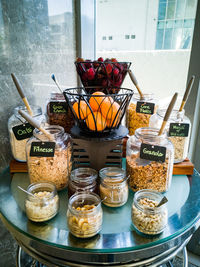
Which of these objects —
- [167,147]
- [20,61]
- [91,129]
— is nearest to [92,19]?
[20,61]

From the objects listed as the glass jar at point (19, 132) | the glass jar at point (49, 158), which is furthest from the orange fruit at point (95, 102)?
the glass jar at point (19, 132)

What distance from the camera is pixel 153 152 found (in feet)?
2.66

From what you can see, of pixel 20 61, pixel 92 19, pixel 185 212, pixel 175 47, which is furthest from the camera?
pixel 92 19

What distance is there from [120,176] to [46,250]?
13.3 inches

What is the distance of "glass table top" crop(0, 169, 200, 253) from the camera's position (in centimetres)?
66

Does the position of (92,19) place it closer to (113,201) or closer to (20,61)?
(20,61)

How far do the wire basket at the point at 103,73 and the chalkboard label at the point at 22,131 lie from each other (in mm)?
342

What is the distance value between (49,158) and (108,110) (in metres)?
0.29

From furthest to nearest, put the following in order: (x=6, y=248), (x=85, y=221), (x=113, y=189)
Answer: (x=6, y=248) < (x=113, y=189) < (x=85, y=221)

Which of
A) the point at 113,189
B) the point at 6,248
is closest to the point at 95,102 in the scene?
the point at 113,189

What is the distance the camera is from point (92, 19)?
65.6 inches

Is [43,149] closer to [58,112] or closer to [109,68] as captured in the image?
[58,112]

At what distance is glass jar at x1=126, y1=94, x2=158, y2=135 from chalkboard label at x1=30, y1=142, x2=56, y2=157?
0.49 metres

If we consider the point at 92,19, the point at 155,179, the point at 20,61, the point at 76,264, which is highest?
the point at 92,19
